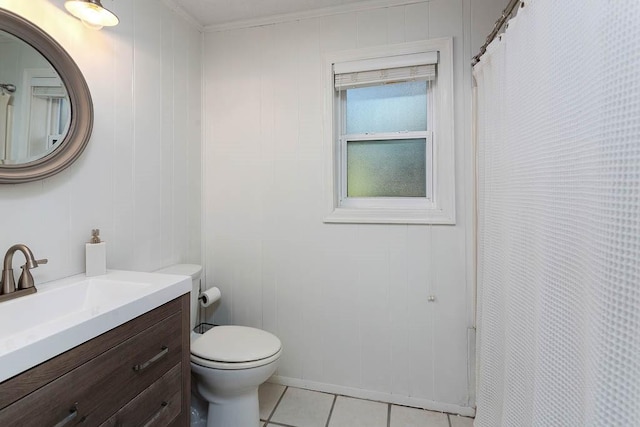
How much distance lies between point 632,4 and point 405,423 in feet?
6.19

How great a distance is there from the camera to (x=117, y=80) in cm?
145

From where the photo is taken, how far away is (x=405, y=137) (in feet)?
6.10

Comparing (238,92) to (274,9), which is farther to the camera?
(238,92)

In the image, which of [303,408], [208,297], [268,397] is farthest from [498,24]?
[268,397]

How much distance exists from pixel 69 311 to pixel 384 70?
190 cm

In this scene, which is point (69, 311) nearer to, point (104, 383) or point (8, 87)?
point (104, 383)

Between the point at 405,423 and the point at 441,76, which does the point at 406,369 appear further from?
the point at 441,76

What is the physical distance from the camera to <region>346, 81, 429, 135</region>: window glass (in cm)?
186

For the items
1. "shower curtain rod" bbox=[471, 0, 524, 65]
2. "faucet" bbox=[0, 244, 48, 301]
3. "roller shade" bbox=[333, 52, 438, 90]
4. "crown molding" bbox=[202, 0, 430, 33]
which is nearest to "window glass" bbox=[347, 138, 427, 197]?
"roller shade" bbox=[333, 52, 438, 90]

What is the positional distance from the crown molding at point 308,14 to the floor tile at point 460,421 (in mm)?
2364

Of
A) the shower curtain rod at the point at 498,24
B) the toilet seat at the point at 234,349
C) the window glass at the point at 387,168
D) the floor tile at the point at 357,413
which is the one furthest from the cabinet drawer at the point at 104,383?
the shower curtain rod at the point at 498,24

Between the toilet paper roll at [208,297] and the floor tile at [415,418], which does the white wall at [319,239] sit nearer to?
the floor tile at [415,418]

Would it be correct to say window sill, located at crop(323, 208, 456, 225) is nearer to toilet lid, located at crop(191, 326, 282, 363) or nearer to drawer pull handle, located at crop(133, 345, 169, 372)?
toilet lid, located at crop(191, 326, 282, 363)

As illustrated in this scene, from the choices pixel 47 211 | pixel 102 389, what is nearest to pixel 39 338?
pixel 102 389
